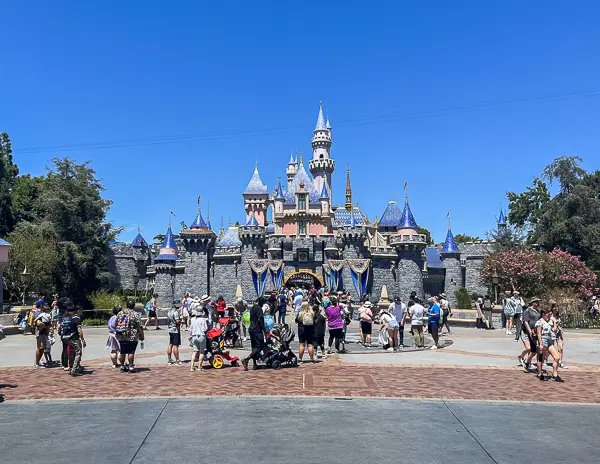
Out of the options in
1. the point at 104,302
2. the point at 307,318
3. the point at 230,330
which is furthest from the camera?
the point at 104,302

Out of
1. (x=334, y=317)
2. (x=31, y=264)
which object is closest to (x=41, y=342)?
(x=334, y=317)

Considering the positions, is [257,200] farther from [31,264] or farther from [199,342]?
[199,342]

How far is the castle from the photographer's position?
48.9m

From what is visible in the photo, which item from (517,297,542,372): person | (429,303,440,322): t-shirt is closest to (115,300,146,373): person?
(517,297,542,372): person

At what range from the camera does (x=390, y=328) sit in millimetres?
15031

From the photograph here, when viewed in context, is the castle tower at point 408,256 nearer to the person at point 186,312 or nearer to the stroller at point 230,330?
the person at point 186,312

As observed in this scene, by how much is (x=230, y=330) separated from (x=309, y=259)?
36.2 metres

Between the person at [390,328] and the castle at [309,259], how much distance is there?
29596 mm

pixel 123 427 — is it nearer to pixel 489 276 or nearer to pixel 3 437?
→ pixel 3 437

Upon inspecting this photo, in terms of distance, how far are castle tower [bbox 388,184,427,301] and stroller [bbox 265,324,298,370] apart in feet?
123

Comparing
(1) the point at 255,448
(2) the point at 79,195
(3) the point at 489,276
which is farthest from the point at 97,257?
(1) the point at 255,448

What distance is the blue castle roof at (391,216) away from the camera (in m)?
61.9

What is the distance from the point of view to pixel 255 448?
6.04 meters

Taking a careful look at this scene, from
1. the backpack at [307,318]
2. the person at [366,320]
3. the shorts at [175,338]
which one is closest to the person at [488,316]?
the person at [366,320]
